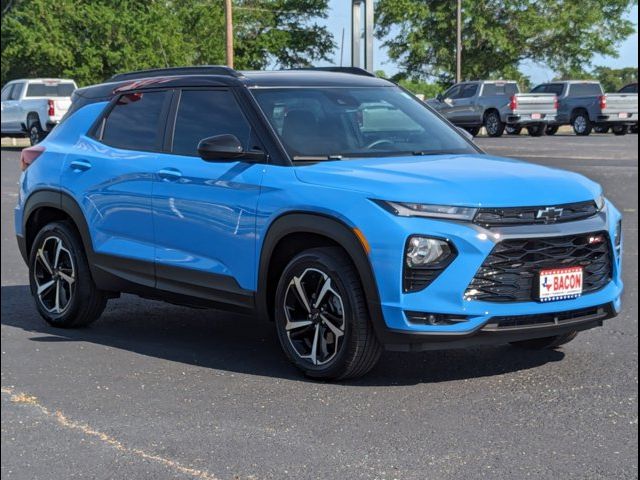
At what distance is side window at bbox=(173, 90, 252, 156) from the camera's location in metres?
5.95

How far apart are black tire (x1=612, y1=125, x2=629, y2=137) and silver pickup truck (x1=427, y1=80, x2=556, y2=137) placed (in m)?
7.60

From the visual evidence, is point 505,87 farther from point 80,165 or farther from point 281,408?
point 281,408

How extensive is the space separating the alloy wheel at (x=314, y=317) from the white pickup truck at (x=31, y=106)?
19.0 meters

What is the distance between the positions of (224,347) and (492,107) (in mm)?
5107

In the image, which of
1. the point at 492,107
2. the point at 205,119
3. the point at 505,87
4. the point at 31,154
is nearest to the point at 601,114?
the point at 492,107

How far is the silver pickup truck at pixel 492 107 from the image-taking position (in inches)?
245

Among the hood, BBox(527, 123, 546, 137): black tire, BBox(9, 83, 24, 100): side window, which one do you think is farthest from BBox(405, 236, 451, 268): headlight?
BBox(9, 83, 24, 100): side window

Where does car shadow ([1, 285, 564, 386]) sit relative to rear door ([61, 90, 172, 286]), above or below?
below

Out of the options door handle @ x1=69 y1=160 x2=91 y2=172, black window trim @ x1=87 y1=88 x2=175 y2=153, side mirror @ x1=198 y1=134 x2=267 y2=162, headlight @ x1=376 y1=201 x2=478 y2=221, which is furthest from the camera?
black window trim @ x1=87 y1=88 x2=175 y2=153

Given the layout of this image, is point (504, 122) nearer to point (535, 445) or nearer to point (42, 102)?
point (535, 445)

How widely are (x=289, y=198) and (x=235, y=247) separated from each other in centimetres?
45

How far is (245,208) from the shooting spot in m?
5.55

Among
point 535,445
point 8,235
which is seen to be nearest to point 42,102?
point 8,235

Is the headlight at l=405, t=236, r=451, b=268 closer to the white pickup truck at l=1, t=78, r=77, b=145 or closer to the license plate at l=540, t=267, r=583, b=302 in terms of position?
the license plate at l=540, t=267, r=583, b=302
